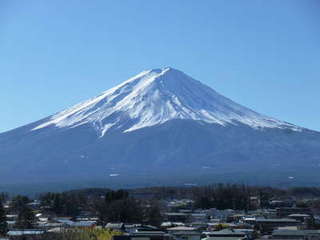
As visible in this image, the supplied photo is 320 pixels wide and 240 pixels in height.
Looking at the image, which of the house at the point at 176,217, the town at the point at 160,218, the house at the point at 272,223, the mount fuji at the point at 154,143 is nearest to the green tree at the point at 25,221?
the town at the point at 160,218

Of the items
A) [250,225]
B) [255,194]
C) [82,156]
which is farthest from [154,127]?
[250,225]

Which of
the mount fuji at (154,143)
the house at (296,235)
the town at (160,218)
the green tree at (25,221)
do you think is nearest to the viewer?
the house at (296,235)

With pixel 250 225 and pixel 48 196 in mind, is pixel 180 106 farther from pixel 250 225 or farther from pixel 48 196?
pixel 250 225

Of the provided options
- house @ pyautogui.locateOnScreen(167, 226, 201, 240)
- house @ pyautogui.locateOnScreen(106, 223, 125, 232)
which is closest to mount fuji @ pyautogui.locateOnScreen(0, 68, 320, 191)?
house @ pyautogui.locateOnScreen(167, 226, 201, 240)

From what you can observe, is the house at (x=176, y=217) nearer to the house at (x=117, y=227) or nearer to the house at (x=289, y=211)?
the house at (x=289, y=211)

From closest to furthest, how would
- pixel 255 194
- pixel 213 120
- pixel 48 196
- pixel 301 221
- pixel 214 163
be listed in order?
pixel 301 221 < pixel 48 196 < pixel 255 194 < pixel 214 163 < pixel 213 120
